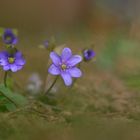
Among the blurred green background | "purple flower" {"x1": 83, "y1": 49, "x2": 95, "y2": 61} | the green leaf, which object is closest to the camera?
the blurred green background

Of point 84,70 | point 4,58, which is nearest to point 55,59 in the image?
point 4,58

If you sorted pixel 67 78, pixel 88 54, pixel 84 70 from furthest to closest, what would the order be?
1. pixel 84 70
2. pixel 88 54
3. pixel 67 78

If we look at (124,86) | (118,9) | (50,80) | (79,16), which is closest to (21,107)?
(50,80)

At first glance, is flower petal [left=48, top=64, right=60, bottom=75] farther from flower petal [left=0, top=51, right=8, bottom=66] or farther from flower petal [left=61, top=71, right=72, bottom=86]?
flower petal [left=0, top=51, right=8, bottom=66]

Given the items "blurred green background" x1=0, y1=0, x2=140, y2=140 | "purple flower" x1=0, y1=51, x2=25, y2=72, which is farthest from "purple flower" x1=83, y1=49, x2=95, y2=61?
"purple flower" x1=0, y1=51, x2=25, y2=72

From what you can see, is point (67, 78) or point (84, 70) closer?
point (67, 78)

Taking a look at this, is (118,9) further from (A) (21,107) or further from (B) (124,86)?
(A) (21,107)

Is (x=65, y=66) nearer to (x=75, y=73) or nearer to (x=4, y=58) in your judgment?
(x=75, y=73)

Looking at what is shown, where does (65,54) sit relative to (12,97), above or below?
above
